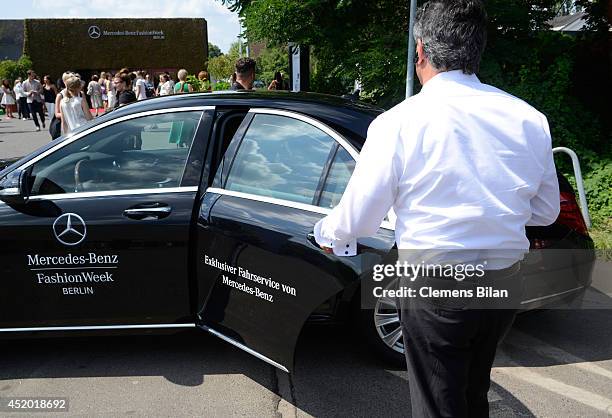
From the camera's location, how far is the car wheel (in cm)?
325

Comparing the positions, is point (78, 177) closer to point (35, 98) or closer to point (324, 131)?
point (324, 131)

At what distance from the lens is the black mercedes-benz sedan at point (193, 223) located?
2.99 meters

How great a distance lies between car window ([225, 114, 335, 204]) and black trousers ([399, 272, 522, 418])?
130cm

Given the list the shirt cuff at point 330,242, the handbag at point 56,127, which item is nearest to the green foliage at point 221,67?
the handbag at point 56,127

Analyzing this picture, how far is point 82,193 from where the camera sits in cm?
335

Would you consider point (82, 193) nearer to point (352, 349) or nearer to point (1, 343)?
point (1, 343)

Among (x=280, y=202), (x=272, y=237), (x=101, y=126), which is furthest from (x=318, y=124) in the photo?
(x=101, y=126)

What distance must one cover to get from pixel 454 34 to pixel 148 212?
2115 mm

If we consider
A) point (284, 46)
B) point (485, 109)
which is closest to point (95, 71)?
point (284, 46)

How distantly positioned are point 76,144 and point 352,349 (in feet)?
7.12

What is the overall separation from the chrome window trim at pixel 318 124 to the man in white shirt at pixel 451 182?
112 centimetres

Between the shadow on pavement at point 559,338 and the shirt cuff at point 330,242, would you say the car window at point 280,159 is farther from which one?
the shadow on pavement at point 559,338

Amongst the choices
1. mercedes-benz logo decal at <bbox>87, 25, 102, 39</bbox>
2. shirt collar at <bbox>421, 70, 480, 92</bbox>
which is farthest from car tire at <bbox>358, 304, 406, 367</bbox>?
mercedes-benz logo decal at <bbox>87, 25, 102, 39</bbox>

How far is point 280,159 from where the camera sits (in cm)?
316
